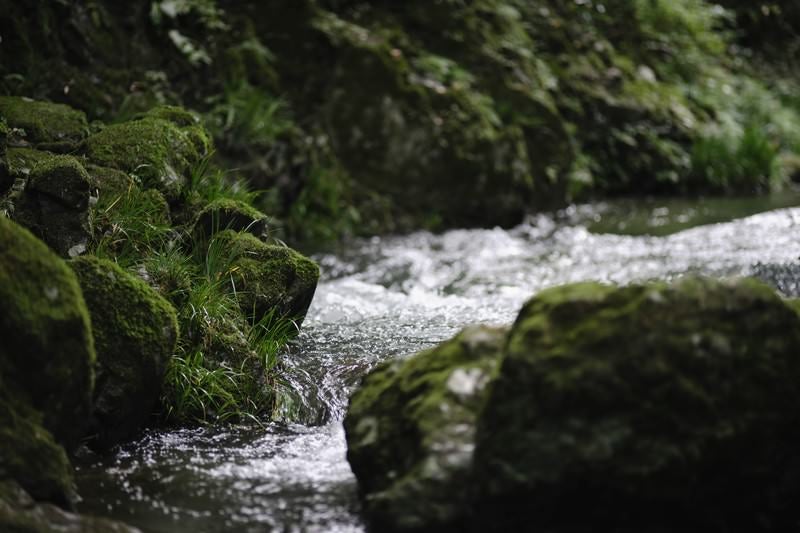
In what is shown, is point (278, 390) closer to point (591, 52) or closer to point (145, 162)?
point (145, 162)

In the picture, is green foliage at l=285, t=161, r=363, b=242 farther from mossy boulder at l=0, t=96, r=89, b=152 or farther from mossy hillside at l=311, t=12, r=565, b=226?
mossy boulder at l=0, t=96, r=89, b=152

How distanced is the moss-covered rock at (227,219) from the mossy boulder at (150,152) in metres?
0.32

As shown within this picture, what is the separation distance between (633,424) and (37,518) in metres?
1.96

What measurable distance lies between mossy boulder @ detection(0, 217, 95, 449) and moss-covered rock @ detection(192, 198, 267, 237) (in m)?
1.90

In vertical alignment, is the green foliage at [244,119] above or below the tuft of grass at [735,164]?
above

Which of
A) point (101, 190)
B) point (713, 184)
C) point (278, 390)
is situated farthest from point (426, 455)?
point (713, 184)

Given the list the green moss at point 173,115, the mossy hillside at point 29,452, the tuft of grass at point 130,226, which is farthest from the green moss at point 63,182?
the green moss at point 173,115

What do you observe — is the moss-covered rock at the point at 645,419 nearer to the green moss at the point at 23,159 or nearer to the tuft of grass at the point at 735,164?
the green moss at the point at 23,159

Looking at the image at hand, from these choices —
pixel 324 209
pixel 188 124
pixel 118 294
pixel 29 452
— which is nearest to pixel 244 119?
pixel 324 209

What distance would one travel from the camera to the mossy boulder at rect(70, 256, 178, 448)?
3.50 metres

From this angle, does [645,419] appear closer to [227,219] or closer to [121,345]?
[121,345]

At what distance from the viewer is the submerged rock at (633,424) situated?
255cm

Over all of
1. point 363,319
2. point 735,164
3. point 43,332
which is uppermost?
point 43,332

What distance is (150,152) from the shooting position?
16.8 ft
